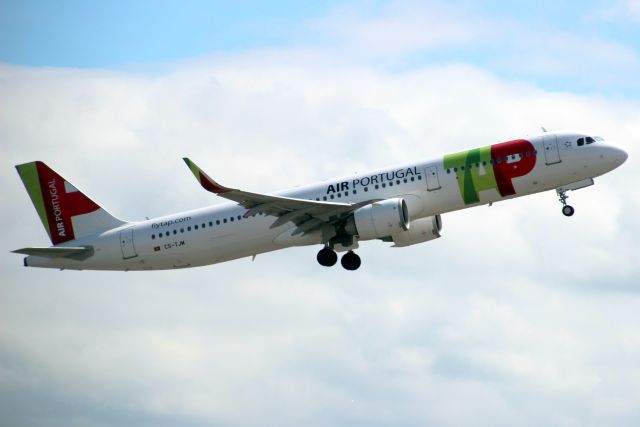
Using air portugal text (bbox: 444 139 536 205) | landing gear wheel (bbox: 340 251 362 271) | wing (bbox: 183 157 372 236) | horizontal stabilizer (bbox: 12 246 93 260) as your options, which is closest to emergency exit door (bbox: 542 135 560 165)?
air portugal text (bbox: 444 139 536 205)

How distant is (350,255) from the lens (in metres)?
60.2

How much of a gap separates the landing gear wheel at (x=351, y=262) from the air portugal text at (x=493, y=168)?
22.8 feet

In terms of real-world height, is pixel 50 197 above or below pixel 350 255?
above

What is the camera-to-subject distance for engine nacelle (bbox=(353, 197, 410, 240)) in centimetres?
A: 5569

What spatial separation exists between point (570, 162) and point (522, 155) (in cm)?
219

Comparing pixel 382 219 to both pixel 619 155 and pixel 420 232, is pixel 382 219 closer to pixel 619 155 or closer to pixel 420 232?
pixel 420 232

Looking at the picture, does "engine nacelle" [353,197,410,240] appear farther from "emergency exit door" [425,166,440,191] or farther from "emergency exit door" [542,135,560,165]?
"emergency exit door" [542,135,560,165]

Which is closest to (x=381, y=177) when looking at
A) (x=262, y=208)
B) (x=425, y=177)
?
(x=425, y=177)

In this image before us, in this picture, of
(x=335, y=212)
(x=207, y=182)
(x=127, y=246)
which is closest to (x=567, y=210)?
(x=335, y=212)

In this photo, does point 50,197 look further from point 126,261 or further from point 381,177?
point 381,177

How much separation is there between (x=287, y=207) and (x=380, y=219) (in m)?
4.33

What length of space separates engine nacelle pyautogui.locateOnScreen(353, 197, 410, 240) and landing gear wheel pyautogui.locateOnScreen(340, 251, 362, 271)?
3567mm

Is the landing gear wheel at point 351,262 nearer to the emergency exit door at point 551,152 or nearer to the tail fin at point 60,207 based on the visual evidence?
the emergency exit door at point 551,152

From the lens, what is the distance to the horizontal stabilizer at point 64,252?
60.6 m
